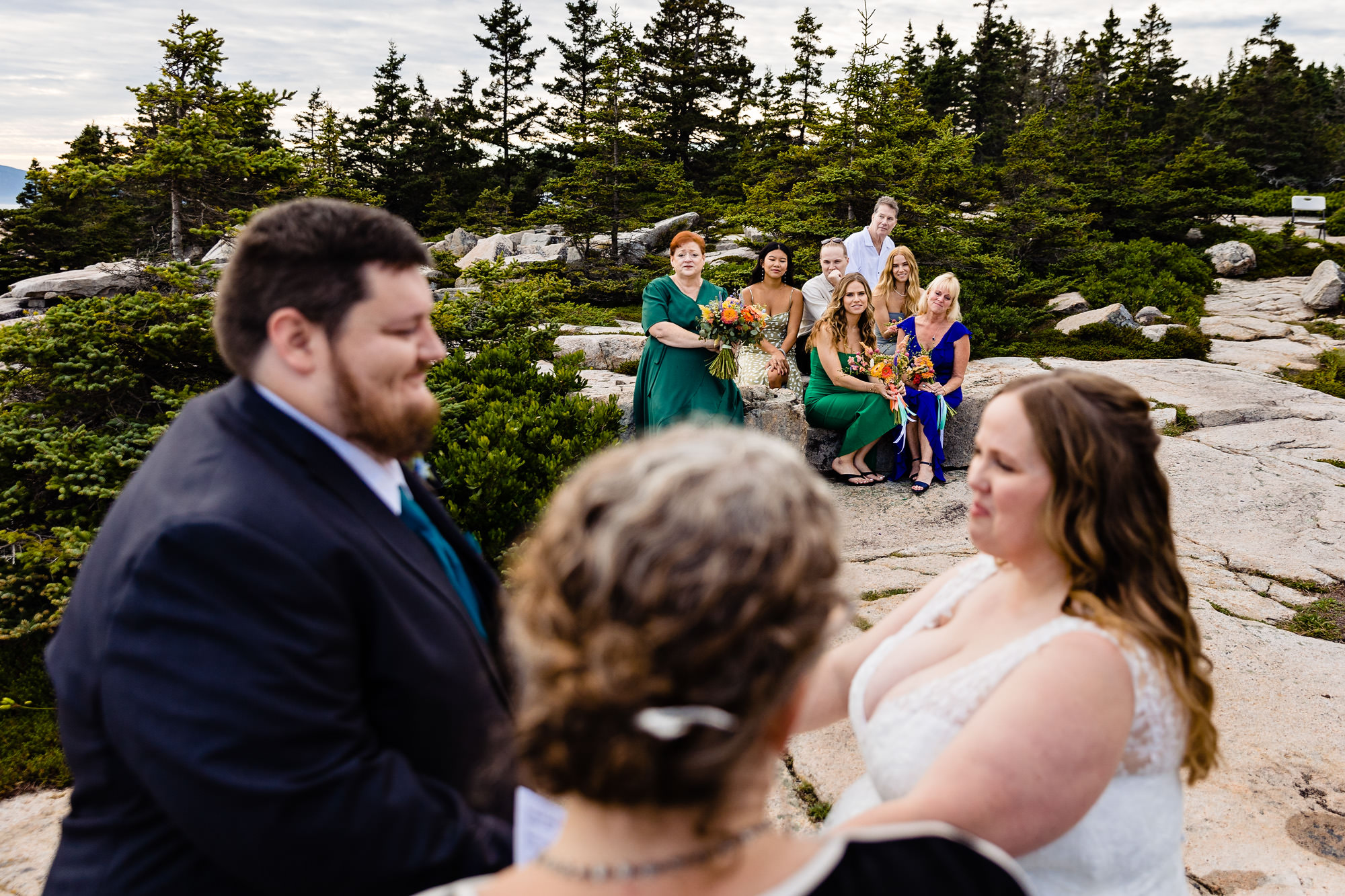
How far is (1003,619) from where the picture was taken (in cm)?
188

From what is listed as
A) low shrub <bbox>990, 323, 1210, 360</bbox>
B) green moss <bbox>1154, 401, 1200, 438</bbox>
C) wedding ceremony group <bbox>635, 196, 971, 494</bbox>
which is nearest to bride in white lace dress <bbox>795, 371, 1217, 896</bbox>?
wedding ceremony group <bbox>635, 196, 971, 494</bbox>

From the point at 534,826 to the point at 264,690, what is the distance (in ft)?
1.90

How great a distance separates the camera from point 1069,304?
15406 mm

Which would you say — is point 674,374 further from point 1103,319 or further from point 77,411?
point 1103,319

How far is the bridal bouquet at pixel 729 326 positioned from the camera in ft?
22.4

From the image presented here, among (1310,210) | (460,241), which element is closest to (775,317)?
(460,241)

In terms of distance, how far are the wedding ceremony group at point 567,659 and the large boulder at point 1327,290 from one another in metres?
20.6

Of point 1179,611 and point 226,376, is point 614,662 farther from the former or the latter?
point 226,376

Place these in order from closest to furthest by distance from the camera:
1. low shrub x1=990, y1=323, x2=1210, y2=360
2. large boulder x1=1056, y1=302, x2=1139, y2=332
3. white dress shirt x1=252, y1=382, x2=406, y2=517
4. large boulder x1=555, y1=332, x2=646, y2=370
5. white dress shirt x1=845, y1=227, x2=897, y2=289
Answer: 1. white dress shirt x1=252, y1=382, x2=406, y2=517
2. white dress shirt x1=845, y1=227, x2=897, y2=289
3. large boulder x1=555, y1=332, x2=646, y2=370
4. low shrub x1=990, y1=323, x2=1210, y2=360
5. large boulder x1=1056, y1=302, x2=1139, y2=332

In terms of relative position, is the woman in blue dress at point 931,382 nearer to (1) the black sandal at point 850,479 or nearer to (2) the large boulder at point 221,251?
(1) the black sandal at point 850,479

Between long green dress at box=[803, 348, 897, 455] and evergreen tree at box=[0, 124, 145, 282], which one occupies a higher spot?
evergreen tree at box=[0, 124, 145, 282]

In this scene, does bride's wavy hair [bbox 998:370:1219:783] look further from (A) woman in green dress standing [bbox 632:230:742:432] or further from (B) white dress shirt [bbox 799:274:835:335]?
(B) white dress shirt [bbox 799:274:835:335]

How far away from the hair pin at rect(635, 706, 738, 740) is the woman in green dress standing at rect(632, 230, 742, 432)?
5.89 m

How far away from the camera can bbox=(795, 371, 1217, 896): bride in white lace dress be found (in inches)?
60.2
